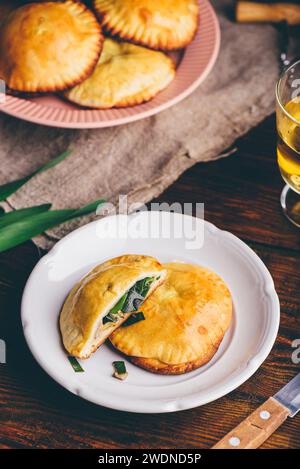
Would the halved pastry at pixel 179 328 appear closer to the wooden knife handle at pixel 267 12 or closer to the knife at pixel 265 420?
the knife at pixel 265 420

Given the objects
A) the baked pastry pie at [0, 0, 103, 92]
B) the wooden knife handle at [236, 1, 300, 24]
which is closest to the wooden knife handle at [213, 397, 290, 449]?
the baked pastry pie at [0, 0, 103, 92]

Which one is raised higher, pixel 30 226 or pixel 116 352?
pixel 30 226

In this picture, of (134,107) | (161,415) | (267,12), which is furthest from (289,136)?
(267,12)

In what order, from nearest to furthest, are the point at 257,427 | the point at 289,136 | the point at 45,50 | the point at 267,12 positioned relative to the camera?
the point at 257,427, the point at 289,136, the point at 45,50, the point at 267,12

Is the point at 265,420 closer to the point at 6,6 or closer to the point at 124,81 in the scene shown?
the point at 124,81

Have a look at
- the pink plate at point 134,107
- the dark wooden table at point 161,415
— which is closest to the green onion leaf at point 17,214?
the dark wooden table at point 161,415
